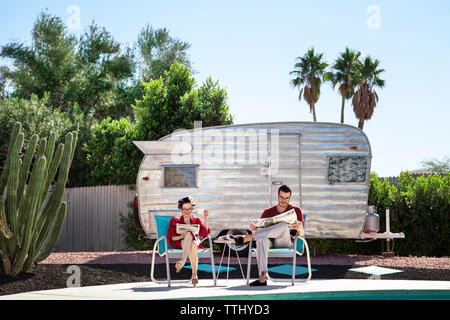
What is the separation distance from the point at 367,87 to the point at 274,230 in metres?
22.0

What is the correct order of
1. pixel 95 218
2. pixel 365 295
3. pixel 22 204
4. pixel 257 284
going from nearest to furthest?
pixel 365 295
pixel 257 284
pixel 22 204
pixel 95 218

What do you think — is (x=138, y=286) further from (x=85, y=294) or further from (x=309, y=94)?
(x=309, y=94)

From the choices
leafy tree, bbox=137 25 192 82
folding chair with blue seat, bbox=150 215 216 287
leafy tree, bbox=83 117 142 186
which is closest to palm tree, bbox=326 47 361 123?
leafy tree, bbox=137 25 192 82

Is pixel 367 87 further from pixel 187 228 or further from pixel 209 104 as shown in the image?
pixel 187 228

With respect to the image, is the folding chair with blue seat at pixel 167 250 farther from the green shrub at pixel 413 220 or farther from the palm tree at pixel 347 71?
the palm tree at pixel 347 71

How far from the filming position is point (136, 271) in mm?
Result: 8750

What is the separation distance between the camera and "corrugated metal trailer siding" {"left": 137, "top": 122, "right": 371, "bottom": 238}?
35.9ft

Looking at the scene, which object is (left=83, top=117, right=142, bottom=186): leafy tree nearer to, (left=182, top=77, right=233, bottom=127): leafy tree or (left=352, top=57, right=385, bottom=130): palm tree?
(left=182, top=77, right=233, bottom=127): leafy tree

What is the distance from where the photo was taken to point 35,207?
7375 millimetres

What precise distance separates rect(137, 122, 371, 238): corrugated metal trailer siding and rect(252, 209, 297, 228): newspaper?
4.00 m

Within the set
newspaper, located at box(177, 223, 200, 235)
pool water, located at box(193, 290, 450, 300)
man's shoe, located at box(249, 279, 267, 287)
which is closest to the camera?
pool water, located at box(193, 290, 450, 300)

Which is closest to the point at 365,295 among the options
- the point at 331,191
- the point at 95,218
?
the point at 331,191
